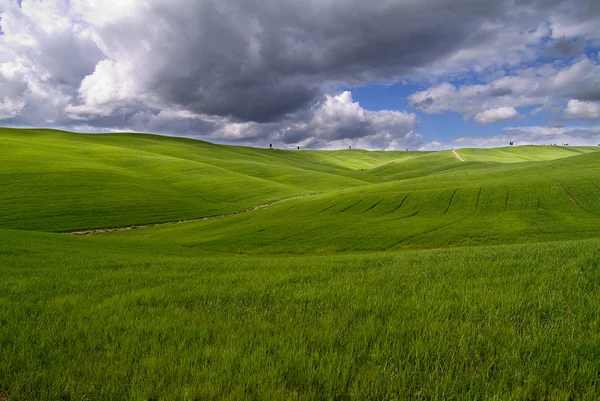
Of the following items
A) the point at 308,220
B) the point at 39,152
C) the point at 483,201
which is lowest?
the point at 308,220

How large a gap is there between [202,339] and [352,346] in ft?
7.18

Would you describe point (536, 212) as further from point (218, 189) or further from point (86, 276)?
point (218, 189)

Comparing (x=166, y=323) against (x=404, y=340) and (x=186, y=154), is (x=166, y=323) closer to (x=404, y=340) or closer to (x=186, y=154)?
(x=404, y=340)

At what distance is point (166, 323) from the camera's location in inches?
207

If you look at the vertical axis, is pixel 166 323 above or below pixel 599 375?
below

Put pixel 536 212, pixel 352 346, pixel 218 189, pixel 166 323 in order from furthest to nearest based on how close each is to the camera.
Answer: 1. pixel 218 189
2. pixel 536 212
3. pixel 166 323
4. pixel 352 346

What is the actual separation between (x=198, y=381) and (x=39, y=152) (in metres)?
131

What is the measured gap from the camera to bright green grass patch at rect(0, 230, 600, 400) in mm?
3420

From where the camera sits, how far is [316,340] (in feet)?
14.5

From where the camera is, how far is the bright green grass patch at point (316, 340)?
11.2ft

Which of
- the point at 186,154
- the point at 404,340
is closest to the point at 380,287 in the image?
the point at 404,340

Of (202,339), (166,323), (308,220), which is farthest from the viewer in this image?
(308,220)

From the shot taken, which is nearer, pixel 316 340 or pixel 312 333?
pixel 316 340

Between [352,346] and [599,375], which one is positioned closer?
[599,375]
